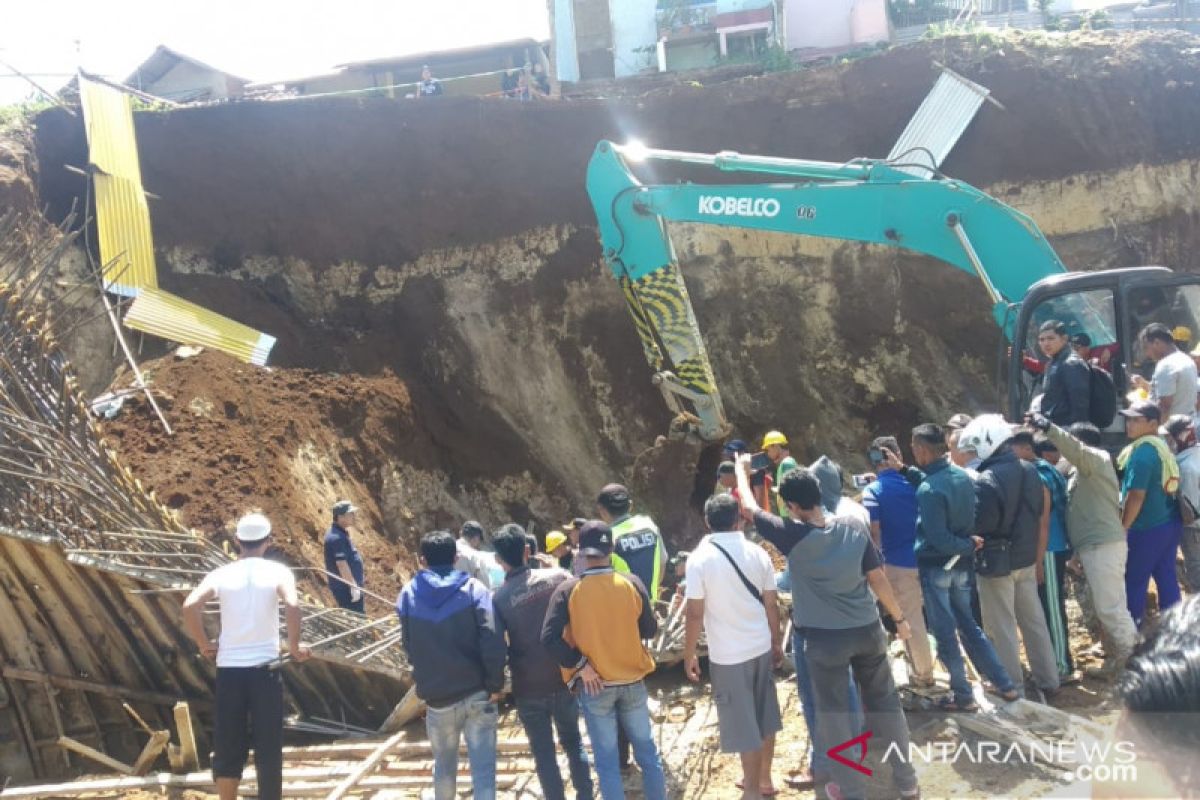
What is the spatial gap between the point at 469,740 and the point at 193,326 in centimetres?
990

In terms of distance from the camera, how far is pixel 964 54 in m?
17.5

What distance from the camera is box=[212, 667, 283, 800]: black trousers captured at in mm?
5492

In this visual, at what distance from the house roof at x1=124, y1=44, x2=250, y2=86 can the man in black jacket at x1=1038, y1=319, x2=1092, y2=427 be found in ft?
90.6

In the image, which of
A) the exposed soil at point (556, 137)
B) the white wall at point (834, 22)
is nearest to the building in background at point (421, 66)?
the white wall at point (834, 22)

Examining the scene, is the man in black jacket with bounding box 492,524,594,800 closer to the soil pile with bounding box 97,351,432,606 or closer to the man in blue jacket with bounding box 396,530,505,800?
the man in blue jacket with bounding box 396,530,505,800

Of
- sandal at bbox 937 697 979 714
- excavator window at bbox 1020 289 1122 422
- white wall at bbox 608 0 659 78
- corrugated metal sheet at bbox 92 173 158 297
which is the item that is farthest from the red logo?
white wall at bbox 608 0 659 78

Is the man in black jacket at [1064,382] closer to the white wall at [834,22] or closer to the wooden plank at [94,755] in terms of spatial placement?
the wooden plank at [94,755]

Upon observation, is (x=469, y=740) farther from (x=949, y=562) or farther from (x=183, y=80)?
(x=183, y=80)

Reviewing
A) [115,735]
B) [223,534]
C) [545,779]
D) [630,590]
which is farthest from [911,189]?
[115,735]

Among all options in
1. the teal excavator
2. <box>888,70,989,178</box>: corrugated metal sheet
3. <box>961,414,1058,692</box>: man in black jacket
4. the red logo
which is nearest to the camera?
the red logo

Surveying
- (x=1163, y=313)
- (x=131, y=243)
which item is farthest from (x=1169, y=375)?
(x=131, y=243)

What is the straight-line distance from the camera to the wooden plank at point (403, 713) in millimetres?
7223

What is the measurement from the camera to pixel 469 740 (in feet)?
17.3

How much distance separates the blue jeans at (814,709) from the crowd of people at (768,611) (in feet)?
0.06
